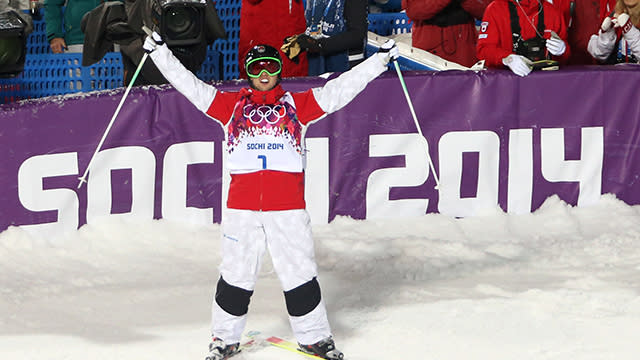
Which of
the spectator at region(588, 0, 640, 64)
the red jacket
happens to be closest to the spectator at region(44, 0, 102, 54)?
the red jacket

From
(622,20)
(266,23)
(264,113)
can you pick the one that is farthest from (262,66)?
(622,20)

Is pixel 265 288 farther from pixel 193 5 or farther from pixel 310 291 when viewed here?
pixel 193 5

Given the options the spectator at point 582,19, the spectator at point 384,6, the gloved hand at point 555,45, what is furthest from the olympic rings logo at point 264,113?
the spectator at point 384,6

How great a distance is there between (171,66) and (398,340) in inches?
76.8

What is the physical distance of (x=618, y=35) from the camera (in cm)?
857

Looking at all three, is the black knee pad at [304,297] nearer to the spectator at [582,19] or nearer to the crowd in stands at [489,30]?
the crowd in stands at [489,30]

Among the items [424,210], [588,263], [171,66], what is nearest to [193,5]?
[171,66]

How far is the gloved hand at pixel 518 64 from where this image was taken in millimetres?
8203

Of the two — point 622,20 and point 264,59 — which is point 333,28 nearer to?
point 622,20

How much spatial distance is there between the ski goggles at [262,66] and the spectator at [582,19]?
3564 millimetres

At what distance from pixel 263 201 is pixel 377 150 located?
9.08ft

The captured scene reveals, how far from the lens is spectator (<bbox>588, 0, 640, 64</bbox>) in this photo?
837 cm

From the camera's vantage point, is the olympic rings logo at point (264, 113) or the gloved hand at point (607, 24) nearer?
the olympic rings logo at point (264, 113)

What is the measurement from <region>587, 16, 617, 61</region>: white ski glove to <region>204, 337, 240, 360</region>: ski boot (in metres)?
4.35
